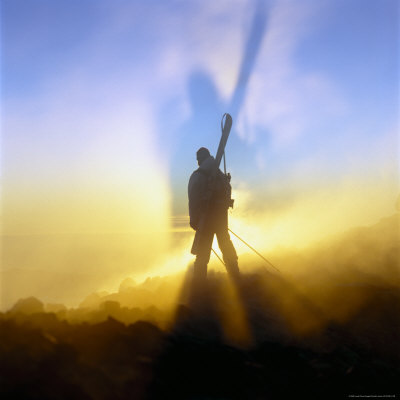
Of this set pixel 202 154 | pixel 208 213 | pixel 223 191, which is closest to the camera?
pixel 208 213

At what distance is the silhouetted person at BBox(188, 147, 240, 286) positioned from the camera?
344 inches

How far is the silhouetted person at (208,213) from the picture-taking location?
28.7ft

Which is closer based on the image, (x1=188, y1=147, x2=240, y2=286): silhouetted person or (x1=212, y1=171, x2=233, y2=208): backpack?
(x1=188, y1=147, x2=240, y2=286): silhouetted person

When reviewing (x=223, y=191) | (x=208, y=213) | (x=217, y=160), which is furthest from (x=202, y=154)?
(x=208, y=213)

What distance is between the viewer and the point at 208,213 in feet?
29.1

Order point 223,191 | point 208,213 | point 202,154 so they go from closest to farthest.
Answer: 1. point 208,213
2. point 223,191
3. point 202,154

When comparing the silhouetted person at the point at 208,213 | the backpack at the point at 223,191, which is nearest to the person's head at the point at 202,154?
the silhouetted person at the point at 208,213

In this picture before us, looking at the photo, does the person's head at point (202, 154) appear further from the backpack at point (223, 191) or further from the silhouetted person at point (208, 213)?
the backpack at point (223, 191)

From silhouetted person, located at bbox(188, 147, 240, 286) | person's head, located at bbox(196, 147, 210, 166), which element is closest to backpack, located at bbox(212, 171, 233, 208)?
silhouetted person, located at bbox(188, 147, 240, 286)

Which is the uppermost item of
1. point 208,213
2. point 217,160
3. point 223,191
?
point 217,160

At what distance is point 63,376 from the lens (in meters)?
3.20

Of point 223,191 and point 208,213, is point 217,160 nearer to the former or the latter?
point 223,191

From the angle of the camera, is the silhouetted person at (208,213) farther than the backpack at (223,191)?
No

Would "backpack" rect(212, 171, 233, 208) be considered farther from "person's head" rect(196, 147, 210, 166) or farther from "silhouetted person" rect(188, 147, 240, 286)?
"person's head" rect(196, 147, 210, 166)
